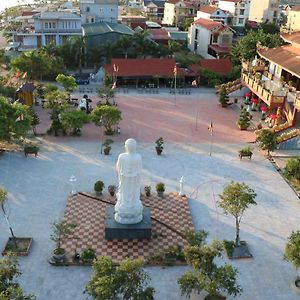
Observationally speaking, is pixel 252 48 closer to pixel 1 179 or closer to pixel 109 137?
pixel 109 137

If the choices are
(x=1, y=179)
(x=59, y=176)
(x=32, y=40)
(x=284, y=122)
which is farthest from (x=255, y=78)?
(x=32, y=40)

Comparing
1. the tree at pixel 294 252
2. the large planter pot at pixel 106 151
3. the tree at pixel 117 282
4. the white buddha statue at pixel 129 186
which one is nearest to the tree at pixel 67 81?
the large planter pot at pixel 106 151

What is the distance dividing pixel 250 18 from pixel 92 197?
71099mm

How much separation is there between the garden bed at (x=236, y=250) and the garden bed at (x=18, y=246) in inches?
318

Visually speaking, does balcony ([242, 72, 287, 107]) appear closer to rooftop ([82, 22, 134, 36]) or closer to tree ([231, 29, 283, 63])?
tree ([231, 29, 283, 63])

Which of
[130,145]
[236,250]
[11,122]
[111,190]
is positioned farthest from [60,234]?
[11,122]

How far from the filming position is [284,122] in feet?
108

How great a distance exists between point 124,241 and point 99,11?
176ft

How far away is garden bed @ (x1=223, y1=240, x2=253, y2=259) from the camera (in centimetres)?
1756

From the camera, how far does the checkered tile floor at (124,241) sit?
17.8 m

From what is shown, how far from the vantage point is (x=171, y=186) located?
23.4 metres

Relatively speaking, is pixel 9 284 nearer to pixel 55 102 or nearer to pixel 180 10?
pixel 55 102

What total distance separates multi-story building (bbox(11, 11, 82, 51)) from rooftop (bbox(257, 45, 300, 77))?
2697cm

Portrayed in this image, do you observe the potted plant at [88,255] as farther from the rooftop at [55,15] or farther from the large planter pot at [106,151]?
the rooftop at [55,15]
